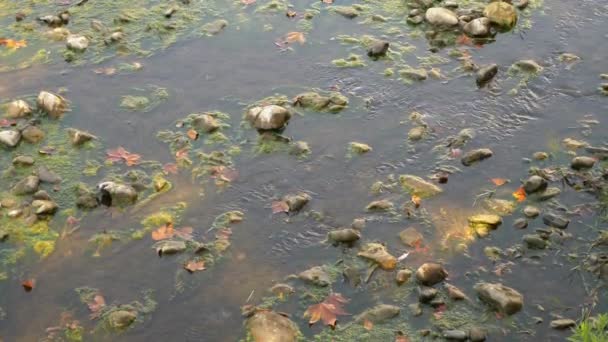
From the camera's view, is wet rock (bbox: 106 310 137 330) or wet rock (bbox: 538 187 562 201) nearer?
wet rock (bbox: 106 310 137 330)

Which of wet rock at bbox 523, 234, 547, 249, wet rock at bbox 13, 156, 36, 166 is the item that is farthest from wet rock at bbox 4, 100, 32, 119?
wet rock at bbox 523, 234, 547, 249

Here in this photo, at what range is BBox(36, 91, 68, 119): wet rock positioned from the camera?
6805 millimetres

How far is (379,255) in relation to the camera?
5.35 m

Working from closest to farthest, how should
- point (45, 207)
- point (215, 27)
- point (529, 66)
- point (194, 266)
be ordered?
point (194, 266) → point (45, 207) → point (529, 66) → point (215, 27)

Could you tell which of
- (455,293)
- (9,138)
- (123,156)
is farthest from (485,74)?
(9,138)

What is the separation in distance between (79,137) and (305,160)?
2.05 metres

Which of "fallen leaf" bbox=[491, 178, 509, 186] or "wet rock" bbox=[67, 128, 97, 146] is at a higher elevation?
"wet rock" bbox=[67, 128, 97, 146]

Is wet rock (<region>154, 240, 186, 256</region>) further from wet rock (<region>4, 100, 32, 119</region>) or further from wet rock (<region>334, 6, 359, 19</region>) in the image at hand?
wet rock (<region>334, 6, 359, 19</region>)

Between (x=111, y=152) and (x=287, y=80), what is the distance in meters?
1.96

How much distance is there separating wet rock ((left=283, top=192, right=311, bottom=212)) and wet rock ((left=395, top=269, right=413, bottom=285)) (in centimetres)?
105

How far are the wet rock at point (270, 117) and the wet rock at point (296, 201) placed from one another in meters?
0.94

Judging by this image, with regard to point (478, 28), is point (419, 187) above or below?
below

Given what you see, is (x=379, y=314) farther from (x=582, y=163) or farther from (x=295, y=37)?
(x=295, y=37)

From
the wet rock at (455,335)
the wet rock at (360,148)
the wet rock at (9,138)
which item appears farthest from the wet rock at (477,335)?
the wet rock at (9,138)
